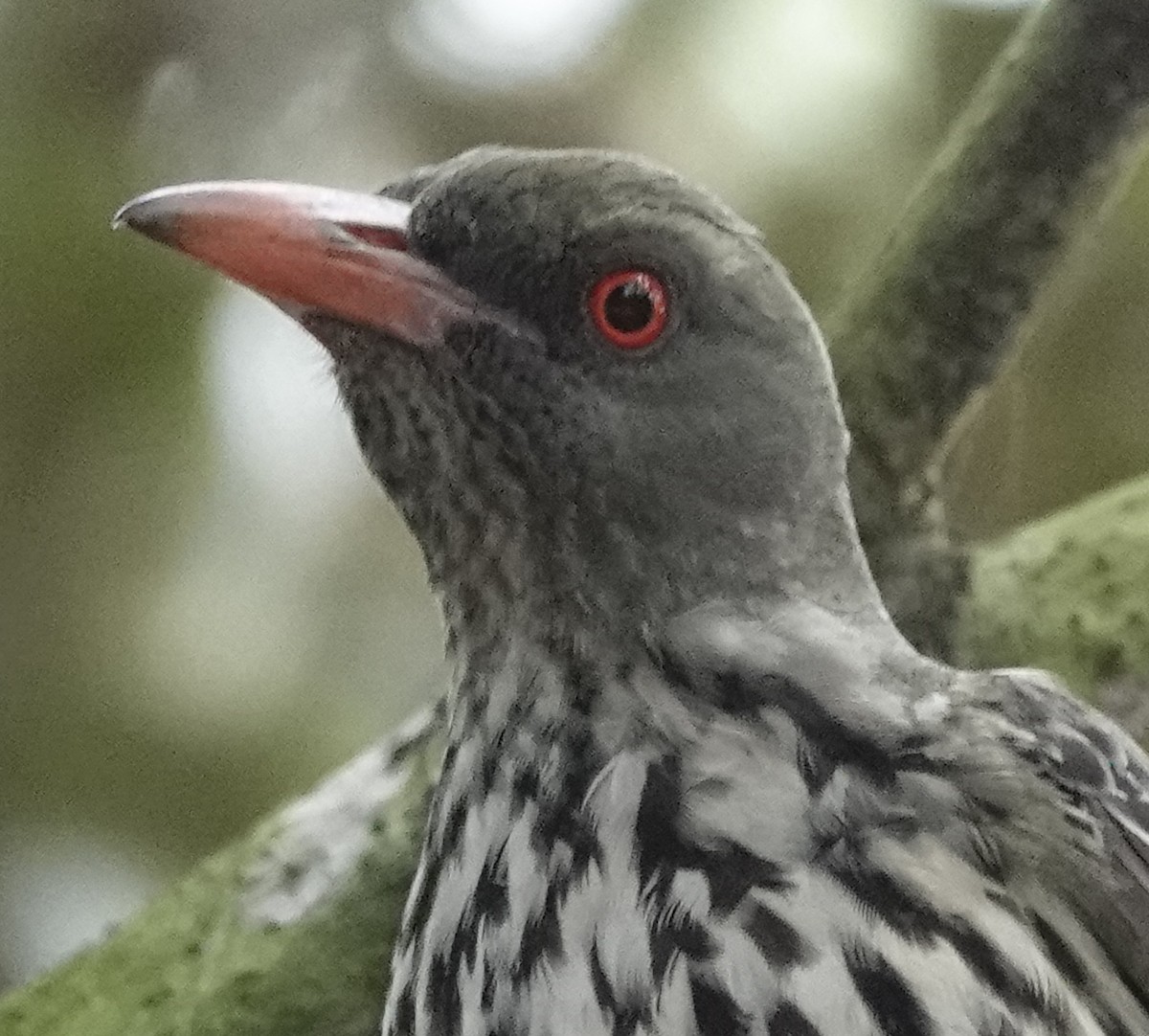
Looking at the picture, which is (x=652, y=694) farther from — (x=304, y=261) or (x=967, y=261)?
(x=967, y=261)

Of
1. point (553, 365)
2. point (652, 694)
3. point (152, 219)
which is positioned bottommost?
point (652, 694)

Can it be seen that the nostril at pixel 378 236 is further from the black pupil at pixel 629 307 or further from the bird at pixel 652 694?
the black pupil at pixel 629 307

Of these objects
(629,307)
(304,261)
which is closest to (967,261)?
(629,307)

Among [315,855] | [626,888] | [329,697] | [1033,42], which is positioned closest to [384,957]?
[315,855]

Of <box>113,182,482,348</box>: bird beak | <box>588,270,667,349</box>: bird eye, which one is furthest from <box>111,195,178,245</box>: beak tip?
<box>588,270,667,349</box>: bird eye

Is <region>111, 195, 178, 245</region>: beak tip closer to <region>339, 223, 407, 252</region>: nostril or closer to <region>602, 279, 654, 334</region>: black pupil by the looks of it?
<region>339, 223, 407, 252</region>: nostril

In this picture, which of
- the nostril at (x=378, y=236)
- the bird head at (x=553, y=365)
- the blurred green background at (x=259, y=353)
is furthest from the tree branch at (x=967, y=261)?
the nostril at (x=378, y=236)

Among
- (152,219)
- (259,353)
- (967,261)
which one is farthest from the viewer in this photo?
(259,353)
